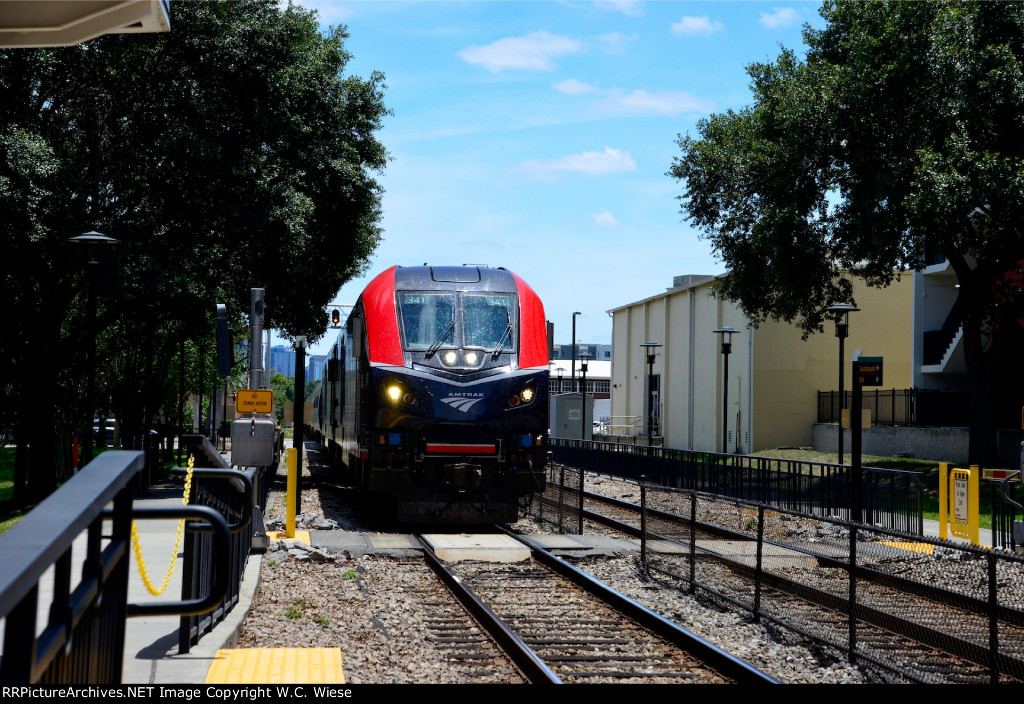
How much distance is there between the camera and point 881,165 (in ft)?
88.9

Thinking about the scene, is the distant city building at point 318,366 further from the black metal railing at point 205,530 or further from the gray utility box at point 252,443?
the black metal railing at point 205,530

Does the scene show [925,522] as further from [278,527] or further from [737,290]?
[737,290]

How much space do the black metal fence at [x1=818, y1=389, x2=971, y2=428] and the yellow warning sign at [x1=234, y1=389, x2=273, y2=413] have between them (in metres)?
27.3

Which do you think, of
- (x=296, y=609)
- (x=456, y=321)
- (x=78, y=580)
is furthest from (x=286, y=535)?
(x=78, y=580)

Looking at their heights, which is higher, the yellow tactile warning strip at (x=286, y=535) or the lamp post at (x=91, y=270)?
the lamp post at (x=91, y=270)

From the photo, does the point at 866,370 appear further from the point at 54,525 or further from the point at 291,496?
the point at 54,525

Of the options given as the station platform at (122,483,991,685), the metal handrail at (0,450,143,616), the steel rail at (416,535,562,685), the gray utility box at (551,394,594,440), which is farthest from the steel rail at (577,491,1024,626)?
the gray utility box at (551,394,594,440)

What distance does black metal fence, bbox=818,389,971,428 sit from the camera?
3847 cm

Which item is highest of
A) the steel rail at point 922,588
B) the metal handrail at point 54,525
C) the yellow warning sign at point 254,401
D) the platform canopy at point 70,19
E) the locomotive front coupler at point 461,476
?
the platform canopy at point 70,19

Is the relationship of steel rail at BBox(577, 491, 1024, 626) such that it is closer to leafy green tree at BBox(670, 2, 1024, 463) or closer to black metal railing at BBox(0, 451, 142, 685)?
black metal railing at BBox(0, 451, 142, 685)

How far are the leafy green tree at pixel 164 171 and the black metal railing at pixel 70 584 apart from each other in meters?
20.0

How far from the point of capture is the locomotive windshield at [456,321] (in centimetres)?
1638

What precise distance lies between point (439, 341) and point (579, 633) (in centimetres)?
765

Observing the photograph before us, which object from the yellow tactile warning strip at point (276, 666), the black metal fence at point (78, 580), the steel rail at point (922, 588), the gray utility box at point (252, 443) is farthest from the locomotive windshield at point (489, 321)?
the black metal fence at point (78, 580)
